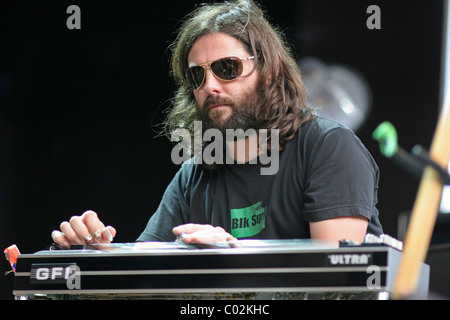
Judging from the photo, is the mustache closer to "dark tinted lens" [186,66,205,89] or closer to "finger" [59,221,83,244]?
"dark tinted lens" [186,66,205,89]

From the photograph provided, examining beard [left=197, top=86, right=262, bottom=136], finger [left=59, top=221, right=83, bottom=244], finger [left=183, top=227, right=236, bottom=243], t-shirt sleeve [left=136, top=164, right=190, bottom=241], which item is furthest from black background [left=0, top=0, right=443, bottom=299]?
finger [left=183, top=227, right=236, bottom=243]

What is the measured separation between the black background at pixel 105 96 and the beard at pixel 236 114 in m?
1.40

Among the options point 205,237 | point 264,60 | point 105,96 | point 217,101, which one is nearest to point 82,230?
point 205,237

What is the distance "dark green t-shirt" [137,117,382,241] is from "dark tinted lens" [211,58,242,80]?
0.35m

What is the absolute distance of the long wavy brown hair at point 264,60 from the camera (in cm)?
248

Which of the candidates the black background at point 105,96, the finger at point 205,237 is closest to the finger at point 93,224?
the finger at point 205,237

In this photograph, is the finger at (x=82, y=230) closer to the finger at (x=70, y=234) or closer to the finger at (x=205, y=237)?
the finger at (x=70, y=234)

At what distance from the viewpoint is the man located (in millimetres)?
1977

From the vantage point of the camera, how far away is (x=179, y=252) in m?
1.42

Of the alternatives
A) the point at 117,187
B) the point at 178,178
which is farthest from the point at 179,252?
the point at 117,187

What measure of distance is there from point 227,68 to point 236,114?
0.19m

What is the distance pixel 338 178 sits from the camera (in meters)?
2.03
